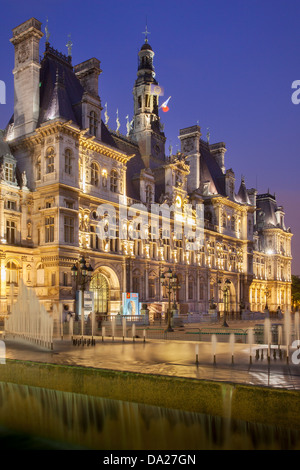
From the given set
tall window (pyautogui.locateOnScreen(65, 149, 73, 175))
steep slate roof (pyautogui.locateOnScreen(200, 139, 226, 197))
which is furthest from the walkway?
steep slate roof (pyautogui.locateOnScreen(200, 139, 226, 197))

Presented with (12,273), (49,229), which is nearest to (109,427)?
(12,273)

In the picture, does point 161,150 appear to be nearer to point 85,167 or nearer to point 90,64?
point 90,64

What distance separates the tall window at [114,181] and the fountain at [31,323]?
17.9m

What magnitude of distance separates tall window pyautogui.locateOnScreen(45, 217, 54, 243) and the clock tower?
20774 mm

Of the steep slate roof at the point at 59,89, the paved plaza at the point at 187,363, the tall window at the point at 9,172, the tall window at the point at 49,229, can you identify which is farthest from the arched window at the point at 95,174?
the paved plaza at the point at 187,363

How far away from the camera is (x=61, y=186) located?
1444 inches

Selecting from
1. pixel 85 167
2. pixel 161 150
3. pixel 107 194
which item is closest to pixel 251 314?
pixel 161 150

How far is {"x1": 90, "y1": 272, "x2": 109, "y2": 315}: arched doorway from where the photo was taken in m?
42.6

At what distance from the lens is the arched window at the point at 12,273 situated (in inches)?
1406

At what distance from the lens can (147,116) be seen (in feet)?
187

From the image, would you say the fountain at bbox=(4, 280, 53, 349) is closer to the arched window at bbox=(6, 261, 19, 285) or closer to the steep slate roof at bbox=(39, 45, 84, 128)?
the arched window at bbox=(6, 261, 19, 285)

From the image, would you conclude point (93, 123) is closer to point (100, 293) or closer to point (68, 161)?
point (68, 161)

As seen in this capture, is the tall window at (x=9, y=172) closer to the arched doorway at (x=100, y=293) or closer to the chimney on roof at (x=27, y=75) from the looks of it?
the chimney on roof at (x=27, y=75)

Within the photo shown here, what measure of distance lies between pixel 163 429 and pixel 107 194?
1328 inches
